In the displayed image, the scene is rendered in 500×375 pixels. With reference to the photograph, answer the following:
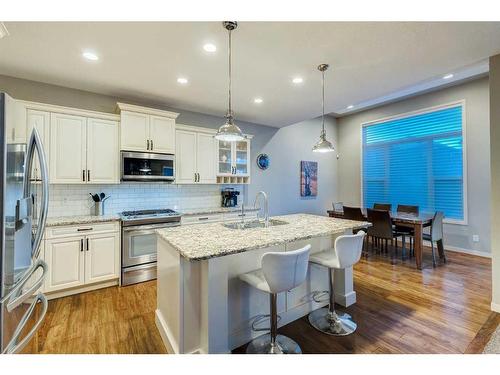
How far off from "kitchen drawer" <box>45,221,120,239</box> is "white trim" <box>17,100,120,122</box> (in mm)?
1457

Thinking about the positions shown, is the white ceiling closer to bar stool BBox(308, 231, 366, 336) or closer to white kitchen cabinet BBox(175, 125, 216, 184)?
white kitchen cabinet BBox(175, 125, 216, 184)

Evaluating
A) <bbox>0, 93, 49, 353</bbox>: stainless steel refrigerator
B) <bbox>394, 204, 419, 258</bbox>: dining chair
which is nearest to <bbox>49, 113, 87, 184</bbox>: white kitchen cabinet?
<bbox>0, 93, 49, 353</bbox>: stainless steel refrigerator

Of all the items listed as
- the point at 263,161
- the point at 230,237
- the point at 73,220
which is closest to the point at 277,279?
the point at 230,237

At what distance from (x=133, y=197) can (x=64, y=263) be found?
126cm

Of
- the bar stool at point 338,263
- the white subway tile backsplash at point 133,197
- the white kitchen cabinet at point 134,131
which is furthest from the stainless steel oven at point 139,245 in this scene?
the bar stool at point 338,263

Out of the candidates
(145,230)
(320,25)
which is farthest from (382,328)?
(145,230)

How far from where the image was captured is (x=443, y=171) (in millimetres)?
4840

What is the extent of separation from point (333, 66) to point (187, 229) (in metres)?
2.41

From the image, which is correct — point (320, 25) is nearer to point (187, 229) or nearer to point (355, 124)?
point (187, 229)

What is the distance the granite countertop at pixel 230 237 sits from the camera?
1.63 metres

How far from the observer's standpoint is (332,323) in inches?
88.9

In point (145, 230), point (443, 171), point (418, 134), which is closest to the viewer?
point (145, 230)

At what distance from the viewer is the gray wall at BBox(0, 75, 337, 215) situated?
3537 mm

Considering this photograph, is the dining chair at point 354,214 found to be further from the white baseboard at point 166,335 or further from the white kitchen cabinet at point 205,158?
the white baseboard at point 166,335
